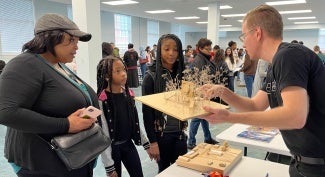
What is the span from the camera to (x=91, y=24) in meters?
4.17

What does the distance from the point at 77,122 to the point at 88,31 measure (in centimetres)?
324

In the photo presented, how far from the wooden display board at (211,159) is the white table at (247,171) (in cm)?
3

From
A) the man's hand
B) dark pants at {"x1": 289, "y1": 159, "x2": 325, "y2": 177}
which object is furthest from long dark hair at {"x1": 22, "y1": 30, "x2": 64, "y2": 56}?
dark pants at {"x1": 289, "y1": 159, "x2": 325, "y2": 177}

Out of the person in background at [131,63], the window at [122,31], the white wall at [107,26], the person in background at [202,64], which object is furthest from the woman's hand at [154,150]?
the window at [122,31]

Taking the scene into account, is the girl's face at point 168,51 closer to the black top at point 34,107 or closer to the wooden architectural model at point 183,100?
the wooden architectural model at point 183,100

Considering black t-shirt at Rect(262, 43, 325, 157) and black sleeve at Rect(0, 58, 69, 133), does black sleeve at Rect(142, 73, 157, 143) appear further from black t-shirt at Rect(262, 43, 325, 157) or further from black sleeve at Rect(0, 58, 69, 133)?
black t-shirt at Rect(262, 43, 325, 157)

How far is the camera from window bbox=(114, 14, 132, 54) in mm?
12789

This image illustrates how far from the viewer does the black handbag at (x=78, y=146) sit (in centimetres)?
118

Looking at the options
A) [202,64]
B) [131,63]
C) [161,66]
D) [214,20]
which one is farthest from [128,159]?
[214,20]

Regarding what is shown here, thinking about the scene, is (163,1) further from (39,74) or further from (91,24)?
(39,74)

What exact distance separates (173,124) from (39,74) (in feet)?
3.41

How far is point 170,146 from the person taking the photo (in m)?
1.95

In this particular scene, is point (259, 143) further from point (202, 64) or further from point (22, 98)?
point (202, 64)

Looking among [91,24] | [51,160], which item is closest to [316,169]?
[51,160]
